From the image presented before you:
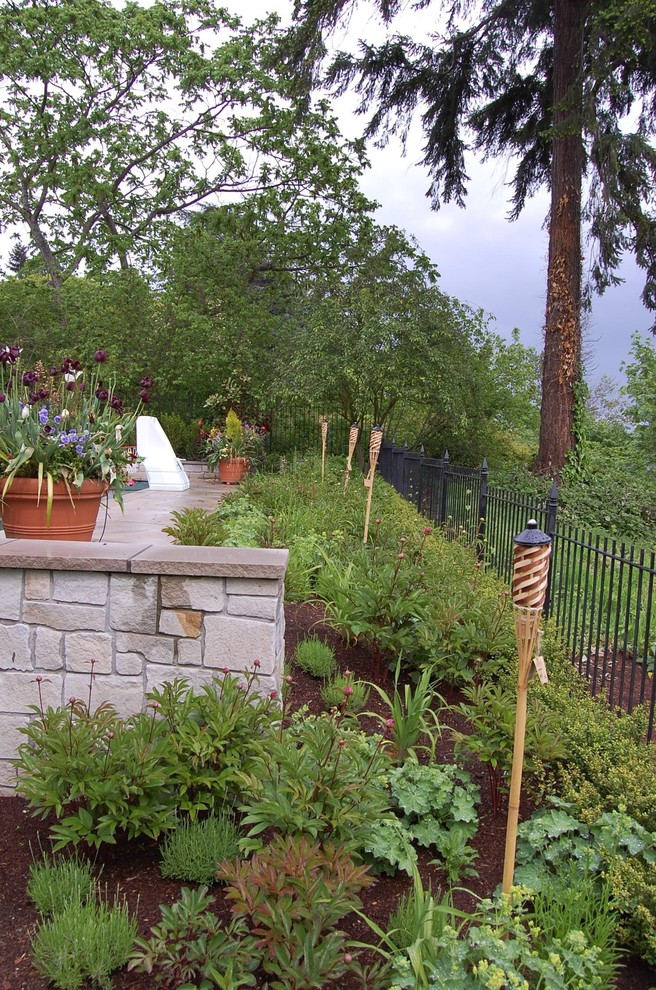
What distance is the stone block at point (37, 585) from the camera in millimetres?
2715

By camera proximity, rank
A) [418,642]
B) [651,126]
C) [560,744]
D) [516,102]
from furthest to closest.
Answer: [516,102] → [651,126] → [418,642] → [560,744]

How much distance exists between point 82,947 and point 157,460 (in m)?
8.46

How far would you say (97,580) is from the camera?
2.70 metres

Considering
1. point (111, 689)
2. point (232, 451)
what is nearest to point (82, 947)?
point (111, 689)

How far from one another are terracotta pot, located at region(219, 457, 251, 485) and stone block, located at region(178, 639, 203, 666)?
Result: 29.7 feet

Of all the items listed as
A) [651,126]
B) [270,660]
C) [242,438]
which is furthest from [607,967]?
[651,126]

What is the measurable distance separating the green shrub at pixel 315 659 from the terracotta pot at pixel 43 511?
1303 mm

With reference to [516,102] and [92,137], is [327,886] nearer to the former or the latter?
[516,102]

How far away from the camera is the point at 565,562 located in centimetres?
603

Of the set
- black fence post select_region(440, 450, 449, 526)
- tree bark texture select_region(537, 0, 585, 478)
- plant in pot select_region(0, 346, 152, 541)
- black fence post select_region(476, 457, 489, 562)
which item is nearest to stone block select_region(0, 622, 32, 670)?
plant in pot select_region(0, 346, 152, 541)

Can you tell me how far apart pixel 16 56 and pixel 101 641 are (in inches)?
669

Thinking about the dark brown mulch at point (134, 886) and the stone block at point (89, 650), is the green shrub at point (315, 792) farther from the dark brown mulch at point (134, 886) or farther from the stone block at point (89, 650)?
the stone block at point (89, 650)

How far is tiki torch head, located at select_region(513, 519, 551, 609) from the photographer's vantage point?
1.78 metres

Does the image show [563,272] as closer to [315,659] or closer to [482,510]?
[482,510]
